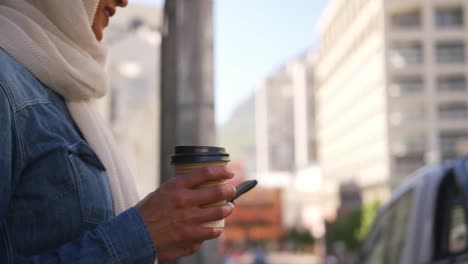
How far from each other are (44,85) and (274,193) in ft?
328

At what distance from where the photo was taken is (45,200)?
Answer: 45.5 inches

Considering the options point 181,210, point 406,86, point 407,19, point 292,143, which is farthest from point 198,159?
point 292,143

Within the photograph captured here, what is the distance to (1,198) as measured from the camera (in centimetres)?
110

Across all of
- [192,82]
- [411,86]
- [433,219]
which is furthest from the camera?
[411,86]

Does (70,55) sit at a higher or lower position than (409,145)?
higher

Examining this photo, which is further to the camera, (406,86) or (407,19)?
(407,19)

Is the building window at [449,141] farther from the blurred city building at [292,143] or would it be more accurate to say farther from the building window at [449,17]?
the blurred city building at [292,143]

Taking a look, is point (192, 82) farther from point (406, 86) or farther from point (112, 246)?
point (406, 86)

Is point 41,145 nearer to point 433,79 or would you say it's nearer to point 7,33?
point 7,33

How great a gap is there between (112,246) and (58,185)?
0.48 ft

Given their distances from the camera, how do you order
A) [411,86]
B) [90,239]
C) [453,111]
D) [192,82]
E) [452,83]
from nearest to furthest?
[90,239] < [192,82] < [453,111] < [411,86] < [452,83]

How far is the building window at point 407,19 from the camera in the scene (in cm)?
5747

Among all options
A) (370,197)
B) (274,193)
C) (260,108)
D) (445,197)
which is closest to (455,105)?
(370,197)

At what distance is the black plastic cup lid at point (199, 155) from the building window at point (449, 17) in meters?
59.1
